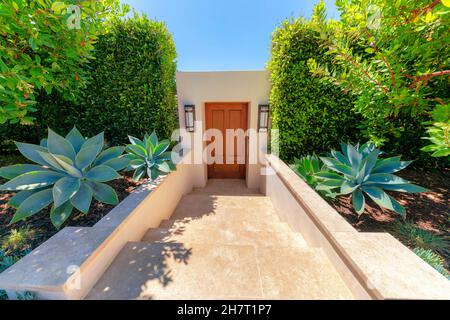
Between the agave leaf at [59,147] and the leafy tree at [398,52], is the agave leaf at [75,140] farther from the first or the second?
the leafy tree at [398,52]

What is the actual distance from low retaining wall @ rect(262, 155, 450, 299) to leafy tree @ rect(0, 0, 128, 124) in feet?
11.6

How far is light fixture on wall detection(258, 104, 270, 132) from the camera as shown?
4.57 m

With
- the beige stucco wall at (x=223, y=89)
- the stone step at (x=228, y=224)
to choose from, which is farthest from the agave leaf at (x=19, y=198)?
the beige stucco wall at (x=223, y=89)

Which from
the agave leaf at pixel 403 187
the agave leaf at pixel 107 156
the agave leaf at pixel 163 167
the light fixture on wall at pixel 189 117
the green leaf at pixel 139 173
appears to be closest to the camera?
the agave leaf at pixel 403 187

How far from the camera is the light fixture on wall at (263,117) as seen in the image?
→ 4575 millimetres

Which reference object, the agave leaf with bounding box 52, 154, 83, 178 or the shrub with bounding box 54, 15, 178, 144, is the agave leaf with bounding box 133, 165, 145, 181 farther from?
the shrub with bounding box 54, 15, 178, 144

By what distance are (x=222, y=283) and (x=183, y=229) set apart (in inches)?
53.7

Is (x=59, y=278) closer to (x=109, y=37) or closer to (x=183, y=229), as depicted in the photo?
(x=183, y=229)

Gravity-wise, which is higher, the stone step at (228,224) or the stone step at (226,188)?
the stone step at (228,224)

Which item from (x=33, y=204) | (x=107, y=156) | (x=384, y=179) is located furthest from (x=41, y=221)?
(x=384, y=179)

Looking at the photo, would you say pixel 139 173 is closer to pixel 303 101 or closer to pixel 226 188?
pixel 226 188

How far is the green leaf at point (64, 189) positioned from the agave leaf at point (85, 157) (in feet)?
0.59

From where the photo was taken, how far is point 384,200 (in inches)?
72.7

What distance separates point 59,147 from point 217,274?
2244mm
